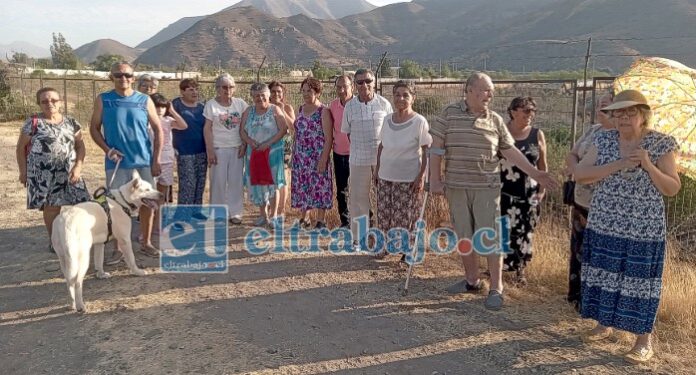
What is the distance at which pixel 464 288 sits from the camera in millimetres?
4605

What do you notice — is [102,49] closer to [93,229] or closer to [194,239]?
[194,239]

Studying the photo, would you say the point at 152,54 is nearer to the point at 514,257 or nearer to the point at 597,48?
the point at 597,48

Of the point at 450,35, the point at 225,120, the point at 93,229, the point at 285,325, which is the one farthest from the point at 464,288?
the point at 450,35

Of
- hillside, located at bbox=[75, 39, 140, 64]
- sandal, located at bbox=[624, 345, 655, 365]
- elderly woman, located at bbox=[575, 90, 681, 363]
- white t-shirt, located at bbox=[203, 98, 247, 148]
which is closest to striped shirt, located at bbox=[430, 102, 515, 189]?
elderly woman, located at bbox=[575, 90, 681, 363]

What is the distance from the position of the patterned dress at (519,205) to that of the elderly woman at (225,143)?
10.5 ft

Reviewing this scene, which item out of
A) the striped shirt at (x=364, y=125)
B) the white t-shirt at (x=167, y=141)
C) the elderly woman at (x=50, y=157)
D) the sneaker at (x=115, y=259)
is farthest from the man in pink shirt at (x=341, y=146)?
the elderly woman at (x=50, y=157)

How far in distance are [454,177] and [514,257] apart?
3.52ft

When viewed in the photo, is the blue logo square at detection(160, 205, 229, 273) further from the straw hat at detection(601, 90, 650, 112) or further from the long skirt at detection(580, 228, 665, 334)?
the straw hat at detection(601, 90, 650, 112)

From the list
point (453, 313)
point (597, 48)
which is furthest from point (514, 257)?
point (597, 48)

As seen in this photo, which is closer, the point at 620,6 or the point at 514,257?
the point at 514,257

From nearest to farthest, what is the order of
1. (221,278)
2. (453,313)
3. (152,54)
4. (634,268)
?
(634,268)
(453,313)
(221,278)
(152,54)

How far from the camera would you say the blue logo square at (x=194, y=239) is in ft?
17.5

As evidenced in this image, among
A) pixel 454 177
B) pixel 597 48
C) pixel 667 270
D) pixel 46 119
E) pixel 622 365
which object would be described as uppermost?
pixel 597 48

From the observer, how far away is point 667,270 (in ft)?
15.0
